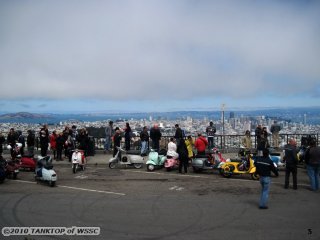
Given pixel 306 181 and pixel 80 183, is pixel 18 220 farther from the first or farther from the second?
pixel 306 181

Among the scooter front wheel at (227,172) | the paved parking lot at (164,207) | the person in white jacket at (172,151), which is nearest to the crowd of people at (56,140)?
the paved parking lot at (164,207)

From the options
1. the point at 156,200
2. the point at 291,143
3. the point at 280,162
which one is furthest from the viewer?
the point at 280,162

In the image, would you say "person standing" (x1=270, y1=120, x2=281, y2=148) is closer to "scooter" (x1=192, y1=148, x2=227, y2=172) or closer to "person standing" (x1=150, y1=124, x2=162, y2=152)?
"scooter" (x1=192, y1=148, x2=227, y2=172)

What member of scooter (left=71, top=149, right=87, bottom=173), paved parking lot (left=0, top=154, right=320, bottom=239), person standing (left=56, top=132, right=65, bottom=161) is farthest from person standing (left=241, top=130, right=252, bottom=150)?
person standing (left=56, top=132, right=65, bottom=161)

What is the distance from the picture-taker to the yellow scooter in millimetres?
15023

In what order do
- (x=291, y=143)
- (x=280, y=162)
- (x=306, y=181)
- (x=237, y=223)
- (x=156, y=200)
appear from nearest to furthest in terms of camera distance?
(x=237, y=223), (x=156, y=200), (x=291, y=143), (x=306, y=181), (x=280, y=162)

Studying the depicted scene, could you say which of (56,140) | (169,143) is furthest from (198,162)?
(56,140)

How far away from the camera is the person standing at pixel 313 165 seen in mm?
12942

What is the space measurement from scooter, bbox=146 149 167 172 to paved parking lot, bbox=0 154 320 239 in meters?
1.56

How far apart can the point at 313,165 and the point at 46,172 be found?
32.5 feet

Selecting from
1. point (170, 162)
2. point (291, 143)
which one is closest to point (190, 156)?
point (170, 162)

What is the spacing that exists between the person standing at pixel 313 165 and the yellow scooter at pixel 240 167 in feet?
7.67

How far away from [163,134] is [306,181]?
35.1 ft

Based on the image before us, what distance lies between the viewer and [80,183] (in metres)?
14.5
